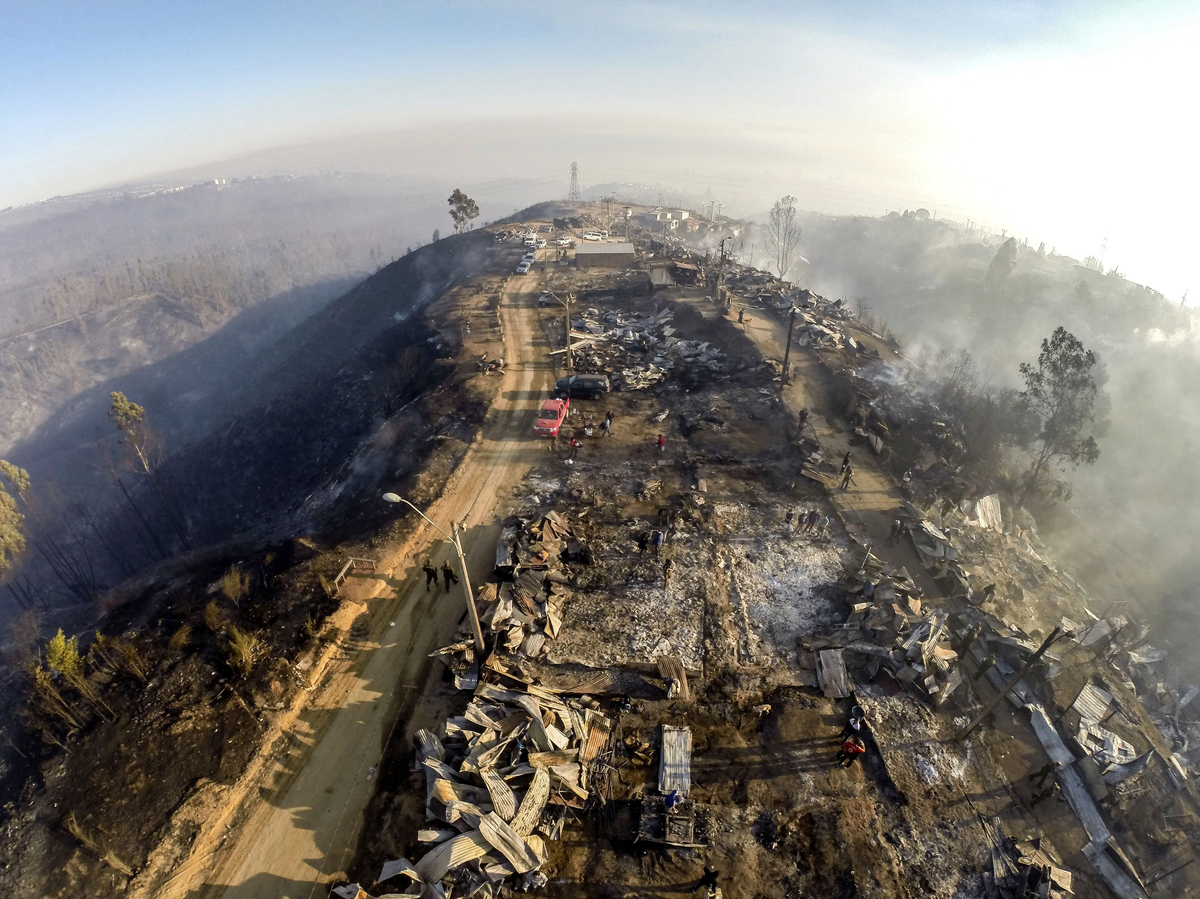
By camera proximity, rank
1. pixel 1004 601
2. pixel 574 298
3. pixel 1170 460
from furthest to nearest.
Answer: pixel 574 298 < pixel 1170 460 < pixel 1004 601

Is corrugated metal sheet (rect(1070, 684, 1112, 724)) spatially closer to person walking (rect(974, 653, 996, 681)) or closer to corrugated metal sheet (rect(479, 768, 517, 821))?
person walking (rect(974, 653, 996, 681))

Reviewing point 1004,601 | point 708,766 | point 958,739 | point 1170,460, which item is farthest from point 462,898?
point 1170,460

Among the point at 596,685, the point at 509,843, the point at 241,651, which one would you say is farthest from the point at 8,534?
the point at 509,843

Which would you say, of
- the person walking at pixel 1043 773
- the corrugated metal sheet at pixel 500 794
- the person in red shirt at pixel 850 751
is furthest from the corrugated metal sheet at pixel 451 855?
the person walking at pixel 1043 773

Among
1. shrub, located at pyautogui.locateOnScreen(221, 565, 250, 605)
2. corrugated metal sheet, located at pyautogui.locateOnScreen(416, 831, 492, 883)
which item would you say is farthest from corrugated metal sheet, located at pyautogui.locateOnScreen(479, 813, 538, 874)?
shrub, located at pyautogui.locateOnScreen(221, 565, 250, 605)

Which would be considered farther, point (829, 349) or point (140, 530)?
point (140, 530)

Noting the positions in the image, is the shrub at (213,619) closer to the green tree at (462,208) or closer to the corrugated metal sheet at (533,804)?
the corrugated metal sheet at (533,804)

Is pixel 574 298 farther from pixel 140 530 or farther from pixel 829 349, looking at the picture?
pixel 140 530
